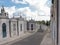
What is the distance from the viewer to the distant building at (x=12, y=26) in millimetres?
1850

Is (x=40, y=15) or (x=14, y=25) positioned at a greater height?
(x=40, y=15)

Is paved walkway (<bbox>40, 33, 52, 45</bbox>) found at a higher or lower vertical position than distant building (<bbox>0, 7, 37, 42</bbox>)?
lower

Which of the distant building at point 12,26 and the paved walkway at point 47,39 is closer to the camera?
the distant building at point 12,26

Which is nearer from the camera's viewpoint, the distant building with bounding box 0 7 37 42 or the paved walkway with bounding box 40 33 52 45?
the distant building with bounding box 0 7 37 42

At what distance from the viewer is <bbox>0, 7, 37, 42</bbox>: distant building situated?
1.85 metres

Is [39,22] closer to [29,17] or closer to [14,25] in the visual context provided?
[29,17]

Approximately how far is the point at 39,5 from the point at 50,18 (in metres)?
0.32

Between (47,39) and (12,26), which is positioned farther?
Answer: (47,39)

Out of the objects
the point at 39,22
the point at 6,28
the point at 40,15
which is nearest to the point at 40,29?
the point at 39,22

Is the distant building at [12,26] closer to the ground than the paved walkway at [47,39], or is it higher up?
higher up

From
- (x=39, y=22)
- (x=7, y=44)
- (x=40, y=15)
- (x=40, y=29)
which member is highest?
(x=40, y=15)

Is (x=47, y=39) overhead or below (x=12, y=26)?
below

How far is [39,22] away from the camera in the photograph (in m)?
1.97

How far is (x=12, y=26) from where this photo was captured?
1901mm
